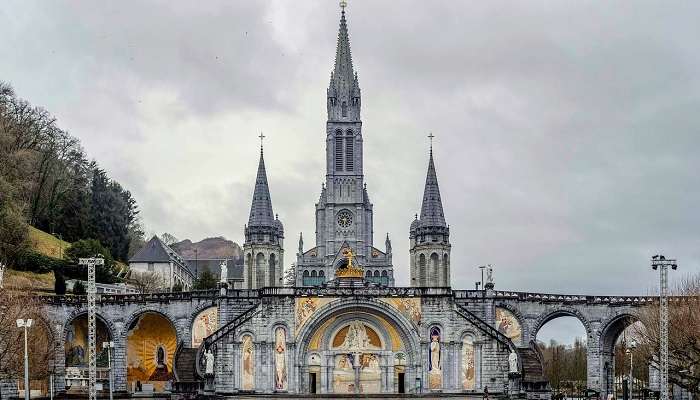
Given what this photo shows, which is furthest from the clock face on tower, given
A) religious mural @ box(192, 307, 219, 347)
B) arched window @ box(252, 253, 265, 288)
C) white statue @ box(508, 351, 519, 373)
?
white statue @ box(508, 351, 519, 373)

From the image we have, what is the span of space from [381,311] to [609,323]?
18065 mm

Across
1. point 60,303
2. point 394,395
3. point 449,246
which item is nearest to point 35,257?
point 60,303

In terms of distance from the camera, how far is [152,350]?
87625 millimetres

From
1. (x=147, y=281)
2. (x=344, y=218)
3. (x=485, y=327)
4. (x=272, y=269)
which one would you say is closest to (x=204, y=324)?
(x=485, y=327)

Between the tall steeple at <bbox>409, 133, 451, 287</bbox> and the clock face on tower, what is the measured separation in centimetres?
2076

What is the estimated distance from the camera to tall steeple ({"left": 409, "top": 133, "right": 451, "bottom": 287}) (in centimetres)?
12438

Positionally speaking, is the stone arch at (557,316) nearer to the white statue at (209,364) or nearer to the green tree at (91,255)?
the white statue at (209,364)

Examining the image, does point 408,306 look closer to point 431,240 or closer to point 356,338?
point 356,338

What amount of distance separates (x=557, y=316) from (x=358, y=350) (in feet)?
52.8

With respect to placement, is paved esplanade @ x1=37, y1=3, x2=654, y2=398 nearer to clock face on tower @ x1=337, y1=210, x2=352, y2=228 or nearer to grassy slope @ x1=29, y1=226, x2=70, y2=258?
grassy slope @ x1=29, y1=226, x2=70, y2=258

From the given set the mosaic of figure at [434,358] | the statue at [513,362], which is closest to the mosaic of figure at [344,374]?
the mosaic of figure at [434,358]

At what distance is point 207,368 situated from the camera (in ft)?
250

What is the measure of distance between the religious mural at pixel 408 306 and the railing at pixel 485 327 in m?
2.87

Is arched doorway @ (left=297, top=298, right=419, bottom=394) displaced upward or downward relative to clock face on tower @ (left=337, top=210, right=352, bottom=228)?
downward
